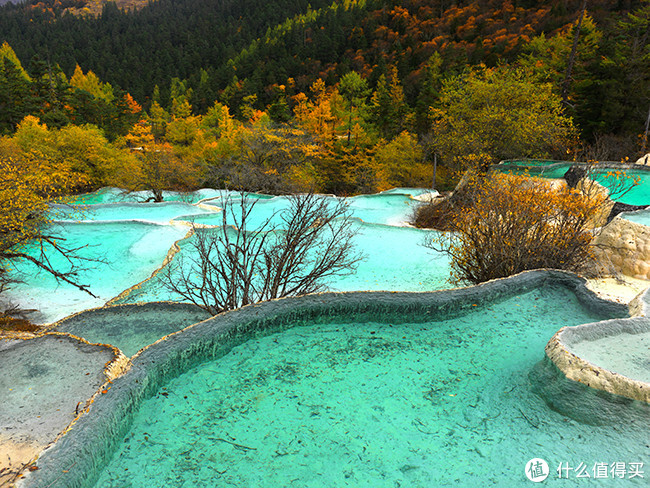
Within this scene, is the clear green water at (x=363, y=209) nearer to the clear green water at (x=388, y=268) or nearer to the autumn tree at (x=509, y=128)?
the clear green water at (x=388, y=268)

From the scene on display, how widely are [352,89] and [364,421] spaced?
157 ft

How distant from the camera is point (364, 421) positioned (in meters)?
3.60

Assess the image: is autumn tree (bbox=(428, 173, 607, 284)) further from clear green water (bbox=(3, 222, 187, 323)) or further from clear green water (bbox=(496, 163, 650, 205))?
clear green water (bbox=(3, 222, 187, 323))

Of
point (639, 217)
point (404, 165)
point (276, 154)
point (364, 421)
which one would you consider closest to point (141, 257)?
point (364, 421)

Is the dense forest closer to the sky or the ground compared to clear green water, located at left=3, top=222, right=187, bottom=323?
closer to the sky

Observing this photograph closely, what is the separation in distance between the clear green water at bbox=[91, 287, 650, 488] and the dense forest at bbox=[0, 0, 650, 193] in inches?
191

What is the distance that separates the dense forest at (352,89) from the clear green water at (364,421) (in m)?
4.86

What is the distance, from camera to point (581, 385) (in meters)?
3.63

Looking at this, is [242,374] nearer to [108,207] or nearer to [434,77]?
[108,207]

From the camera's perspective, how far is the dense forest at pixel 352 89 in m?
21.4

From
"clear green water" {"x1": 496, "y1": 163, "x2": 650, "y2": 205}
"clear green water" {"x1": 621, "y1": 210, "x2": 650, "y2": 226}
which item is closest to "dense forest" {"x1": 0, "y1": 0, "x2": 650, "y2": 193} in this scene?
"clear green water" {"x1": 496, "y1": 163, "x2": 650, "y2": 205}

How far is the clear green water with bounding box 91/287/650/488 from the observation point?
306 centimetres

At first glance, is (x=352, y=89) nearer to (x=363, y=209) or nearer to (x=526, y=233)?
(x=363, y=209)

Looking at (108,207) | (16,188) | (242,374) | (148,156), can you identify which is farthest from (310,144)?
(242,374)
